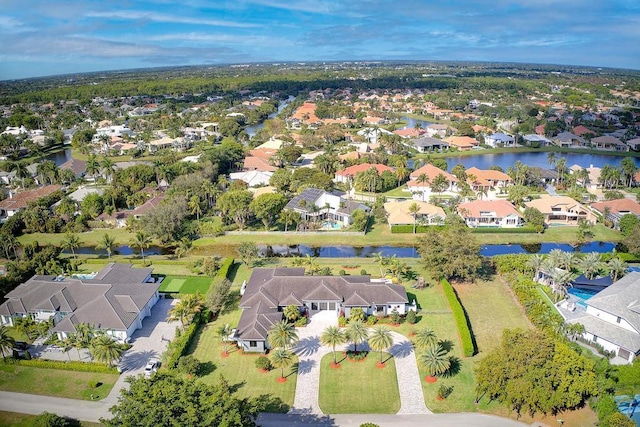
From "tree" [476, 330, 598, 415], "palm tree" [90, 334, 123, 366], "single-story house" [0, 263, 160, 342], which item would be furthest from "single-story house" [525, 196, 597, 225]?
"palm tree" [90, 334, 123, 366]

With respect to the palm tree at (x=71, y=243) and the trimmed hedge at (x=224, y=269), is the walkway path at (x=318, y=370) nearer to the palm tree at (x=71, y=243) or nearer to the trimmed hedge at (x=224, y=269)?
the trimmed hedge at (x=224, y=269)

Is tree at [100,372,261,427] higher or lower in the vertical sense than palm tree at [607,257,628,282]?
higher

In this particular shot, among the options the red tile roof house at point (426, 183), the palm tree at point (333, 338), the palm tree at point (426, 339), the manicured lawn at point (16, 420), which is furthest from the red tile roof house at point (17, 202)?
the palm tree at point (426, 339)

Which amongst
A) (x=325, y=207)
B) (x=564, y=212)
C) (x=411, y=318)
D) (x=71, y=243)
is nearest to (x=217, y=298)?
(x=411, y=318)

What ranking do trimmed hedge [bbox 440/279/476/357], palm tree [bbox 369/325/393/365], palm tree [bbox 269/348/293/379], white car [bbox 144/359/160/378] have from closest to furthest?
palm tree [bbox 269/348/293/379]
palm tree [bbox 369/325/393/365]
white car [bbox 144/359/160/378]
trimmed hedge [bbox 440/279/476/357]

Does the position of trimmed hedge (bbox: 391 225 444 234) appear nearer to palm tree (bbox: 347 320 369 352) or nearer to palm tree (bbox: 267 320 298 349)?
palm tree (bbox: 347 320 369 352)

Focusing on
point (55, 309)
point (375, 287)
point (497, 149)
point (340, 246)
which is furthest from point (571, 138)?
point (55, 309)

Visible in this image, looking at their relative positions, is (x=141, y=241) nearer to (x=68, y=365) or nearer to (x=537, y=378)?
(x=68, y=365)
